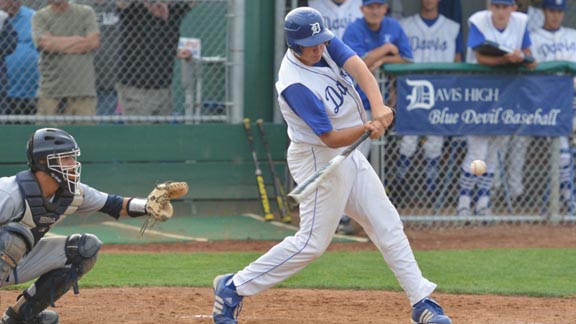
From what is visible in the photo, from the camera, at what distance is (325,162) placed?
5.57 m

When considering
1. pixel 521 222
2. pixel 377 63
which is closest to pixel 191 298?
pixel 377 63

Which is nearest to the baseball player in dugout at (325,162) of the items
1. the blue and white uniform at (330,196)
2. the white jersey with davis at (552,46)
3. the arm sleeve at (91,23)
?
the blue and white uniform at (330,196)

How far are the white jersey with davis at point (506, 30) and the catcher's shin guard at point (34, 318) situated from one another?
5.47 m

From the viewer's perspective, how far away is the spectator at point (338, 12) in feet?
32.5

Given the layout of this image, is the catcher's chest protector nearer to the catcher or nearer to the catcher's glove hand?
the catcher

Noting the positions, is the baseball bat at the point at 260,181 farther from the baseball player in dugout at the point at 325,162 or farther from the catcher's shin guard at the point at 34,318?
the catcher's shin guard at the point at 34,318

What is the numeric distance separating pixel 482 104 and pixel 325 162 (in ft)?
14.2

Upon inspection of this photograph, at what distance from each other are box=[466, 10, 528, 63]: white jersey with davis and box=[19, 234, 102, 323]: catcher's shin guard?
535 centimetres

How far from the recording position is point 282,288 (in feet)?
23.4

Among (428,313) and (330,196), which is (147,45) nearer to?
(330,196)

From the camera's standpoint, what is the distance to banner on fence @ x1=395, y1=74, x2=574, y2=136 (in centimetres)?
947

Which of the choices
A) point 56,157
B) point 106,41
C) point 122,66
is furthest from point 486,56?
point 56,157

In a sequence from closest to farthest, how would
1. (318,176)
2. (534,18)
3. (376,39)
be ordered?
(318,176) → (376,39) → (534,18)

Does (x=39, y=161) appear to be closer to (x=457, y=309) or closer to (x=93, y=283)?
(x=93, y=283)
